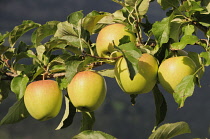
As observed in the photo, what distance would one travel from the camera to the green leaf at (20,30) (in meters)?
2.50

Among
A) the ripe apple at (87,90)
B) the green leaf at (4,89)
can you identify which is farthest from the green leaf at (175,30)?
the green leaf at (4,89)

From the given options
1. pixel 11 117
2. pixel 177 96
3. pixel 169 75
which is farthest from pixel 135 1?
pixel 11 117

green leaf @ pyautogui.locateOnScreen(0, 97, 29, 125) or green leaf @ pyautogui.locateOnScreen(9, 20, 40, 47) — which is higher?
green leaf @ pyautogui.locateOnScreen(9, 20, 40, 47)

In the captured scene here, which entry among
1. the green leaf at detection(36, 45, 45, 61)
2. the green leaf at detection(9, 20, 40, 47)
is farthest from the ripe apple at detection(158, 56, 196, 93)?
the green leaf at detection(9, 20, 40, 47)

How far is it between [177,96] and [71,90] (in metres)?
0.62

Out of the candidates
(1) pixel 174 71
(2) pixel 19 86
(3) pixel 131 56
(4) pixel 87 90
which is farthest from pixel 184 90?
(2) pixel 19 86

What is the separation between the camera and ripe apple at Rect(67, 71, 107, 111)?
2.02m

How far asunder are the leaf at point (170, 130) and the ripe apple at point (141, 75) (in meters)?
0.45

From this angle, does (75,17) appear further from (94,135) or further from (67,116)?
(94,135)

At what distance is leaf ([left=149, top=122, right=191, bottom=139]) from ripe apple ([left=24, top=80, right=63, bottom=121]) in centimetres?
97

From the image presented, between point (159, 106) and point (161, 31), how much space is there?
550 millimetres

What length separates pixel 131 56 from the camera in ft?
5.82

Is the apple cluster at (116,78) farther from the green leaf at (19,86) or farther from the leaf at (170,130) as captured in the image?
the leaf at (170,130)

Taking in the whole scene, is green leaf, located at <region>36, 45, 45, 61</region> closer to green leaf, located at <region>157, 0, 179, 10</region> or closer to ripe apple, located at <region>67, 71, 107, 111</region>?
ripe apple, located at <region>67, 71, 107, 111</region>
